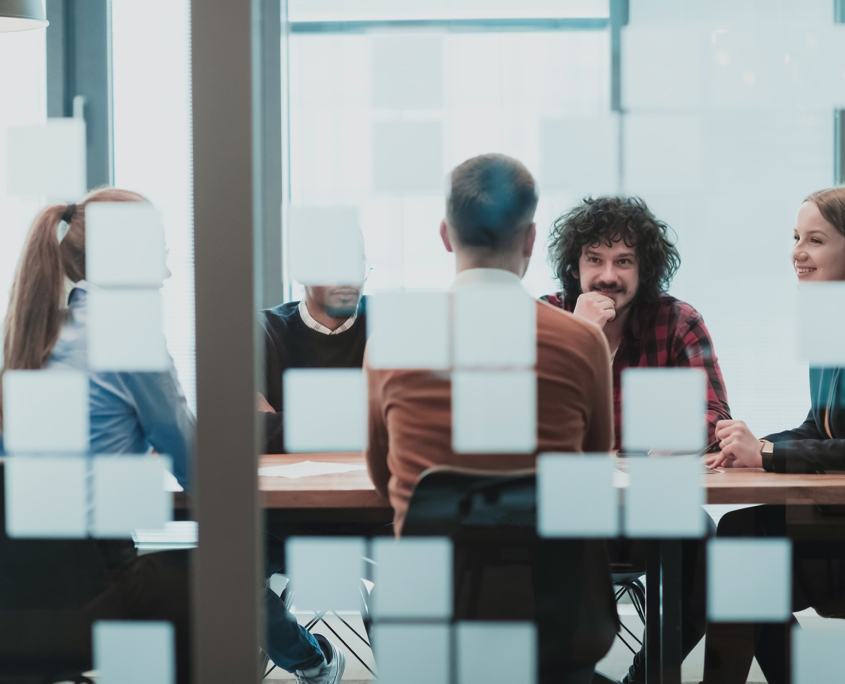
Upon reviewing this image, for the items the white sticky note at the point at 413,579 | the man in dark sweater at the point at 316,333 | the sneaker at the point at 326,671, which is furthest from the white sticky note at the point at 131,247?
the sneaker at the point at 326,671

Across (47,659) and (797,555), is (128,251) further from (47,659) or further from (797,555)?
(797,555)

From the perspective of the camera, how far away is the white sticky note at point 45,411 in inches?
58.0

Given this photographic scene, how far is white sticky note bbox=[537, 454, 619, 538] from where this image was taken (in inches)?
50.4

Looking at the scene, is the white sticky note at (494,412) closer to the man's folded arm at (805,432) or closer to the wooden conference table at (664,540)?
the wooden conference table at (664,540)

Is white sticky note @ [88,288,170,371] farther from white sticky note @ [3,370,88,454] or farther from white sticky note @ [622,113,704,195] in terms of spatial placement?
white sticky note @ [622,113,704,195]

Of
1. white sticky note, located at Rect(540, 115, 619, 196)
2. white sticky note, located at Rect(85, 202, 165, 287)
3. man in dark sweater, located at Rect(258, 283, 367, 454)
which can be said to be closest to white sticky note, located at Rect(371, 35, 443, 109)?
white sticky note, located at Rect(540, 115, 619, 196)

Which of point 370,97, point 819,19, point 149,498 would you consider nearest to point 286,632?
point 149,498

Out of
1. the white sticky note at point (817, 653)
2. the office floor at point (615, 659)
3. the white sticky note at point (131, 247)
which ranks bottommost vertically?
Result: the office floor at point (615, 659)

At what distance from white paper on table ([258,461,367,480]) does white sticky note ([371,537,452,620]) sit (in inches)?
7.0

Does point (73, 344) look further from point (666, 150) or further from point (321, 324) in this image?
point (666, 150)

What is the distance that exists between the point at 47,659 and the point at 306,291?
1.21 metres

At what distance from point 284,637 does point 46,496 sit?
0.64 m

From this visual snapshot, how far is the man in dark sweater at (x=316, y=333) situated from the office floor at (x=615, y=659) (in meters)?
0.69

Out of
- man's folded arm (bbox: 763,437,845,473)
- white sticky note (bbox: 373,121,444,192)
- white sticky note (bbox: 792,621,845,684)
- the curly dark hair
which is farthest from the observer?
white sticky note (bbox: 373,121,444,192)
